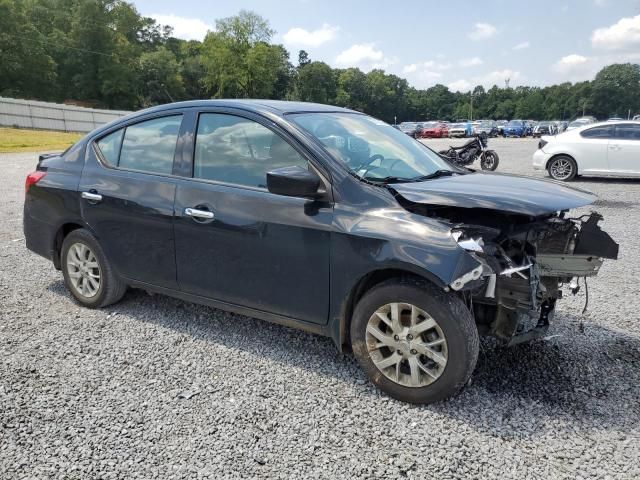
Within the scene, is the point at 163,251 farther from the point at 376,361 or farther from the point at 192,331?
the point at 376,361

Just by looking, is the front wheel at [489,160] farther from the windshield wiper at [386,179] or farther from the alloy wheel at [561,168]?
the windshield wiper at [386,179]

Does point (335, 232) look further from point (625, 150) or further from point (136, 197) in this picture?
point (625, 150)

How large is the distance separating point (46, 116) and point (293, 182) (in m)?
45.7

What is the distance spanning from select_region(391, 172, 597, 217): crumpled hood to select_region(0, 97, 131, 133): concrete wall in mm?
43354

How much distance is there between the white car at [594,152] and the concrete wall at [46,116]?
37021 millimetres

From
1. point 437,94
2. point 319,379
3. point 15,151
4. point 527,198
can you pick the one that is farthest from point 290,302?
point 437,94

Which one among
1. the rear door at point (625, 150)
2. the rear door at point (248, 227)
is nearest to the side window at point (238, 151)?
the rear door at point (248, 227)

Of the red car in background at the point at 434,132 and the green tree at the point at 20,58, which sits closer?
the red car in background at the point at 434,132

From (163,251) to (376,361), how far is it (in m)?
1.79

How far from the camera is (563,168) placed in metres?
13.3

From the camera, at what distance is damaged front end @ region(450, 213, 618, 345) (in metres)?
2.89

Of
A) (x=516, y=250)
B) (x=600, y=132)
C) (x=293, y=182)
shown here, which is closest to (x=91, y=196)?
(x=293, y=182)

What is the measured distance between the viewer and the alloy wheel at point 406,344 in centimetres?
295

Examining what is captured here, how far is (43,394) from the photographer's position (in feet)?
10.5
